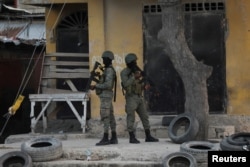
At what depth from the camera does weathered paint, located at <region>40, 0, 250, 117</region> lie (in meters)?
11.7

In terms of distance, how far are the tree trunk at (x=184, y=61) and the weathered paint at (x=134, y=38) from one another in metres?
1.62

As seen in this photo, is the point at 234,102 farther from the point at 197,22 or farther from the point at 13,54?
the point at 13,54

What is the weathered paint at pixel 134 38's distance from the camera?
38.3 ft

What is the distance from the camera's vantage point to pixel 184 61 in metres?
10.3

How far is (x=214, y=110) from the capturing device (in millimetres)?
11859

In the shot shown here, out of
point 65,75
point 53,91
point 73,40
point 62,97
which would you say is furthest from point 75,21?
point 62,97

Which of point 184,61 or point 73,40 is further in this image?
point 73,40

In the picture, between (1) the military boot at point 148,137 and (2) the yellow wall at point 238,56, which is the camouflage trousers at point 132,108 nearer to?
(1) the military boot at point 148,137

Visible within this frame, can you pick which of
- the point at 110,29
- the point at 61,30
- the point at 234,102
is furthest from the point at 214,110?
the point at 61,30

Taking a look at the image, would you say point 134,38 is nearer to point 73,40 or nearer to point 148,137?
point 73,40

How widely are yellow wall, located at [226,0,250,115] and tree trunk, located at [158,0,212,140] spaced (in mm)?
→ 1608

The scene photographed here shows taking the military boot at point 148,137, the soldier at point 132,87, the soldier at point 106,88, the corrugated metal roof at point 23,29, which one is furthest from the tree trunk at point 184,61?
the corrugated metal roof at point 23,29

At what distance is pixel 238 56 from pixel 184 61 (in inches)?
78.3

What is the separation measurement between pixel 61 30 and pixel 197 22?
3432 mm
